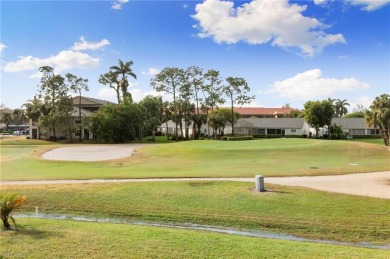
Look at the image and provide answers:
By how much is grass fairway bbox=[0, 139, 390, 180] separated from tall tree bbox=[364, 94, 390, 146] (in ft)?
56.9

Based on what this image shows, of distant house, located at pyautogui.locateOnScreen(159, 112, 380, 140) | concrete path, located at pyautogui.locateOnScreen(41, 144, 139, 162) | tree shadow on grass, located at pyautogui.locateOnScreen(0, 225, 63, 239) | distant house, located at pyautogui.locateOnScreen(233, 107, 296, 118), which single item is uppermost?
distant house, located at pyautogui.locateOnScreen(233, 107, 296, 118)

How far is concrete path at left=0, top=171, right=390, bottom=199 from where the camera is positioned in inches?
848

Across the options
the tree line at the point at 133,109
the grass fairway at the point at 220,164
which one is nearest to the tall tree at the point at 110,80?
the tree line at the point at 133,109

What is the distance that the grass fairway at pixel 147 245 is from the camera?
1208 cm

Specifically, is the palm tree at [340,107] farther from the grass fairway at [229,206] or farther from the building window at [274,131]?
the grass fairway at [229,206]

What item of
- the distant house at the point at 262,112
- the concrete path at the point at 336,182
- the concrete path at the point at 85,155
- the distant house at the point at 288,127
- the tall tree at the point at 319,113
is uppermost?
the distant house at the point at 262,112

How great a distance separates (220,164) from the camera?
3538cm

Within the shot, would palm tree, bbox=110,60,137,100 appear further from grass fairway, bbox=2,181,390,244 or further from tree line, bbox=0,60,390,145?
grass fairway, bbox=2,181,390,244

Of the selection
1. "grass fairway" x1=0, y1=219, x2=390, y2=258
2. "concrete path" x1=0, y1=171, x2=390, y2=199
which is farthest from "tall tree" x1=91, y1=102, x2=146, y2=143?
"grass fairway" x1=0, y1=219, x2=390, y2=258

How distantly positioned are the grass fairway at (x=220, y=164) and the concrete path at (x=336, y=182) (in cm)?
162

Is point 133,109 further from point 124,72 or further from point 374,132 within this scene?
point 374,132

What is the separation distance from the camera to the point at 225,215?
17.9 meters

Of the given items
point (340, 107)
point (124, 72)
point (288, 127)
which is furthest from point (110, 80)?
point (340, 107)

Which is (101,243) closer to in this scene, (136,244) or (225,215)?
(136,244)
